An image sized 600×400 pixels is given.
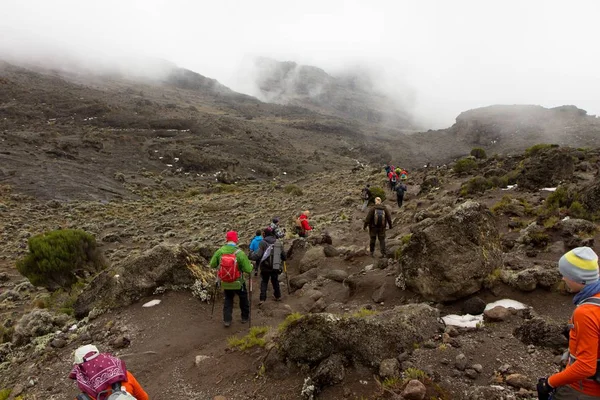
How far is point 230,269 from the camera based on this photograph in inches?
312

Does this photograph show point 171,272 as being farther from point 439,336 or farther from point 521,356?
point 521,356

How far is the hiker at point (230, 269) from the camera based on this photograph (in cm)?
795

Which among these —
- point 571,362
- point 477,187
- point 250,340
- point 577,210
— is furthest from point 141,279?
point 477,187

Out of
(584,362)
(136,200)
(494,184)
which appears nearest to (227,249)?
(584,362)

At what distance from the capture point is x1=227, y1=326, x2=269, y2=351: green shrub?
6898 millimetres

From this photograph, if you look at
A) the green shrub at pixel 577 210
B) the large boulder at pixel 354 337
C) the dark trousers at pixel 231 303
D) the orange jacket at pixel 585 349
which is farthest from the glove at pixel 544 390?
the green shrub at pixel 577 210

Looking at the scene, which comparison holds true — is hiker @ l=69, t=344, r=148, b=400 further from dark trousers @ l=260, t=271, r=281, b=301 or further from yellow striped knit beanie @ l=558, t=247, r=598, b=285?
dark trousers @ l=260, t=271, r=281, b=301

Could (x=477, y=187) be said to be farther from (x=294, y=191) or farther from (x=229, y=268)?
(x=294, y=191)

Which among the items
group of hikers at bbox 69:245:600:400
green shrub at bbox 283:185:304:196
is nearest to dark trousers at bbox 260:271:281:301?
group of hikers at bbox 69:245:600:400

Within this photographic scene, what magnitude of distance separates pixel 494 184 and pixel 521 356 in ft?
57.2

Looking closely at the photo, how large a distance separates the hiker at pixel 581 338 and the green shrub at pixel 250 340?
4.79 meters

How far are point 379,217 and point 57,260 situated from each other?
11386 millimetres

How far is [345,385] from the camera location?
5082 millimetres

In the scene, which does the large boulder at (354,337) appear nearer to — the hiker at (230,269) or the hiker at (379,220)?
the hiker at (230,269)
